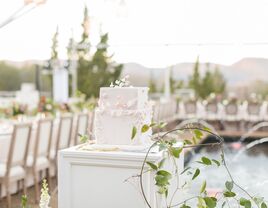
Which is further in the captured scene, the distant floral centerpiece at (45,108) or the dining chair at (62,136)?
the distant floral centerpiece at (45,108)

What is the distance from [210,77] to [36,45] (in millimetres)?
6723

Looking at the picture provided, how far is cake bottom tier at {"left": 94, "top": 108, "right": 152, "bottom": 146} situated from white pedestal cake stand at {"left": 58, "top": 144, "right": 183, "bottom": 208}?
5.8 inches

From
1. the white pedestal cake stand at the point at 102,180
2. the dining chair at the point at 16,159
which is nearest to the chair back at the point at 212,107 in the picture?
the dining chair at the point at 16,159

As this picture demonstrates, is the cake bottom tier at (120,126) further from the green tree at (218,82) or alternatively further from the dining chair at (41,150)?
the green tree at (218,82)

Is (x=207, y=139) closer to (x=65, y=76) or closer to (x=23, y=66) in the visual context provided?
(x=65, y=76)

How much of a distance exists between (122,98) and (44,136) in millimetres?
2775

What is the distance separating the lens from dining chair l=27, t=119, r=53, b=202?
4871mm

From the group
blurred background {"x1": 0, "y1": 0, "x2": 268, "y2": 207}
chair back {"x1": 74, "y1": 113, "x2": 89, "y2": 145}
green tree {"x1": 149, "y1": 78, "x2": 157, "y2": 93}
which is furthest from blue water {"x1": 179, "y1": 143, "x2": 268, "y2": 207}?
green tree {"x1": 149, "y1": 78, "x2": 157, "y2": 93}

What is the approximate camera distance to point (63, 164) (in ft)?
8.21

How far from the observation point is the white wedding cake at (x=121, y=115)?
2574mm

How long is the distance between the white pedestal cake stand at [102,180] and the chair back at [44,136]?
2500 millimetres

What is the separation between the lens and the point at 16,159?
4.53m

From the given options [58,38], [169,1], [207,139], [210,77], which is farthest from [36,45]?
[210,77]

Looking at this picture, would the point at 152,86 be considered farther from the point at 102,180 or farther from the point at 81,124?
the point at 102,180
